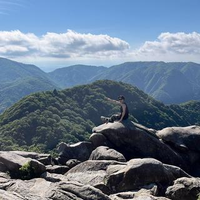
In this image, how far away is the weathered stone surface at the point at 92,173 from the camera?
23.3 metres

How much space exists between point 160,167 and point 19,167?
437 inches

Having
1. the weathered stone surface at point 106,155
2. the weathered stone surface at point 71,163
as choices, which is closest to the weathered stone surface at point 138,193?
the weathered stone surface at point 106,155

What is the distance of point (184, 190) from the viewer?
70.8 ft

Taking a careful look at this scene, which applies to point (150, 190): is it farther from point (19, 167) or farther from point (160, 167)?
point (19, 167)

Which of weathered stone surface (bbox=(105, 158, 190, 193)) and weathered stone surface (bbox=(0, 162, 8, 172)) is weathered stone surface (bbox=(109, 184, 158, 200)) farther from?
weathered stone surface (bbox=(0, 162, 8, 172))

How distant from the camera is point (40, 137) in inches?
7008

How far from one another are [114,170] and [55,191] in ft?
22.6

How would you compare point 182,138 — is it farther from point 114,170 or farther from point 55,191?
point 55,191

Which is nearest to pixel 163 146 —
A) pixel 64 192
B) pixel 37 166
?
pixel 37 166

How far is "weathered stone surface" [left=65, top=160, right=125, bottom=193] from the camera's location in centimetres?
2331

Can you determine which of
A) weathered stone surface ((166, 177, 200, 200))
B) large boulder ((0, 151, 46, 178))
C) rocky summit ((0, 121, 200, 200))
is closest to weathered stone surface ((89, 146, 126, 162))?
rocky summit ((0, 121, 200, 200))

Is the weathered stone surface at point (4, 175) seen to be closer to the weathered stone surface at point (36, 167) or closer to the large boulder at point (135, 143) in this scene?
the weathered stone surface at point (36, 167)

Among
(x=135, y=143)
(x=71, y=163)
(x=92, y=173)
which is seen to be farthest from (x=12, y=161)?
(x=135, y=143)

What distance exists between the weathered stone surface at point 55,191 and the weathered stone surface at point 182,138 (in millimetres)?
17175
